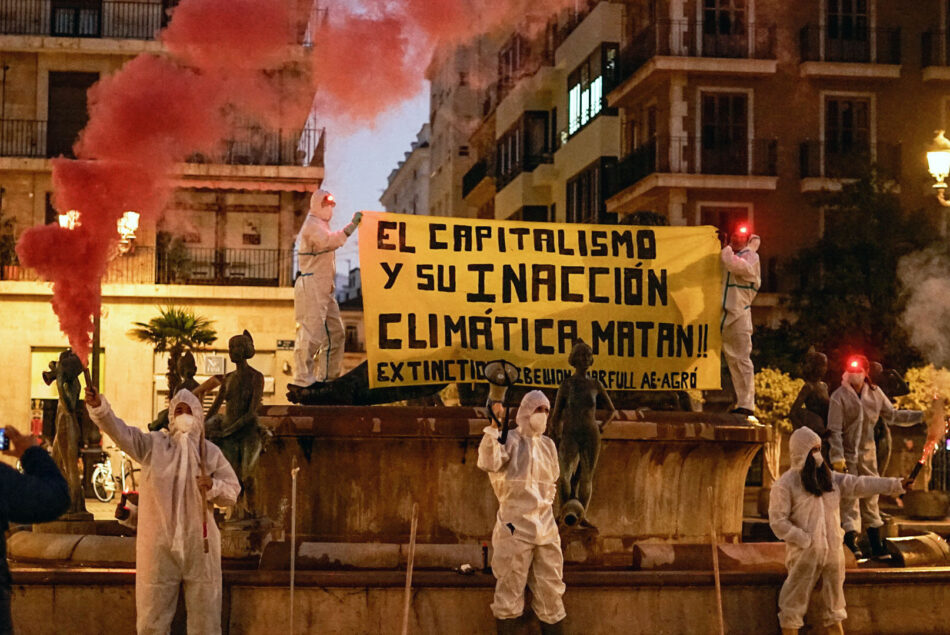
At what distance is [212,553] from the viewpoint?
11.6 m

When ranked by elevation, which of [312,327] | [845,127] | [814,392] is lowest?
[814,392]

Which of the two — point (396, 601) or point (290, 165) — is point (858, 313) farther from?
point (396, 601)

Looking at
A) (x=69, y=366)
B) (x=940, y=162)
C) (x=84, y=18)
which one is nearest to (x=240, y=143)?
(x=84, y=18)

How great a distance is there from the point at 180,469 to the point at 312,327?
396cm

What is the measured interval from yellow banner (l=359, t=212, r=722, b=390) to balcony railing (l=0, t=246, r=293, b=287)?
2698cm

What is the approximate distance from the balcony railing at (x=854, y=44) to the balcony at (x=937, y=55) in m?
0.83

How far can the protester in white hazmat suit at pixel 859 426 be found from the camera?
15906 millimetres

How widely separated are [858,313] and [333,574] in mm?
27706

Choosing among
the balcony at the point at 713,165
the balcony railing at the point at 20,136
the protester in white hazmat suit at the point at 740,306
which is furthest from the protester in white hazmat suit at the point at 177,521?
the balcony railing at the point at 20,136

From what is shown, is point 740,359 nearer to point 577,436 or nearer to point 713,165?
point 577,436

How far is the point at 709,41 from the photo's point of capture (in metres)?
43.4

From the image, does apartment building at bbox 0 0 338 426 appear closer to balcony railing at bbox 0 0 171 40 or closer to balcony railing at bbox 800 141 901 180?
balcony railing at bbox 0 0 171 40

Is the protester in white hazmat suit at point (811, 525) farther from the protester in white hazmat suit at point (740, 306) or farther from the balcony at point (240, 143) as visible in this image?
the balcony at point (240, 143)

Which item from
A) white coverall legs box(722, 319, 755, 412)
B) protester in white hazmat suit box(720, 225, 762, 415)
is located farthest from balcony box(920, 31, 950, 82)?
white coverall legs box(722, 319, 755, 412)
